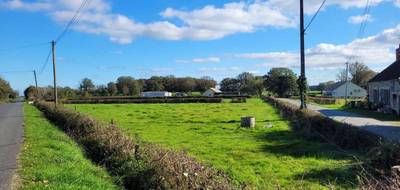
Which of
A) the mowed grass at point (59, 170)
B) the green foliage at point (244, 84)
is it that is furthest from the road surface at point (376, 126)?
the green foliage at point (244, 84)

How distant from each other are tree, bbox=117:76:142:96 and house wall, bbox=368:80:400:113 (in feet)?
386

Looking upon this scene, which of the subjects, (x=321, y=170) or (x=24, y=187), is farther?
(x=321, y=170)

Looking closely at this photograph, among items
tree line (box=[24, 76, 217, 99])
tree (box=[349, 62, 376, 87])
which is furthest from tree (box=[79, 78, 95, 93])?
tree (box=[349, 62, 376, 87])

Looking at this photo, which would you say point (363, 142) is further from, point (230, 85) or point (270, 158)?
point (230, 85)

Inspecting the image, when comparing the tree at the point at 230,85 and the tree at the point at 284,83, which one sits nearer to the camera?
the tree at the point at 284,83

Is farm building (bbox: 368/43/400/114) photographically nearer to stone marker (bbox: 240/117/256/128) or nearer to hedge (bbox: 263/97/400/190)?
stone marker (bbox: 240/117/256/128)

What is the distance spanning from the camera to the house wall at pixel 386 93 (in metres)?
40.5

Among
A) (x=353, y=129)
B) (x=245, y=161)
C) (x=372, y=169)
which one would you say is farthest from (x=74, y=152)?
(x=353, y=129)

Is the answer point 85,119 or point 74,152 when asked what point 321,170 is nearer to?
point 74,152

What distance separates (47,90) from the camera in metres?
134

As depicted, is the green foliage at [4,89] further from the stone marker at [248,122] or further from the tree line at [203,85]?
the stone marker at [248,122]

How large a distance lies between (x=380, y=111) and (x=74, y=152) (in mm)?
36007

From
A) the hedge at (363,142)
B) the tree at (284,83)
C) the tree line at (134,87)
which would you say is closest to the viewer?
the hedge at (363,142)

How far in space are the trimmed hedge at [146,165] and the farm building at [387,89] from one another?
30.6 meters
